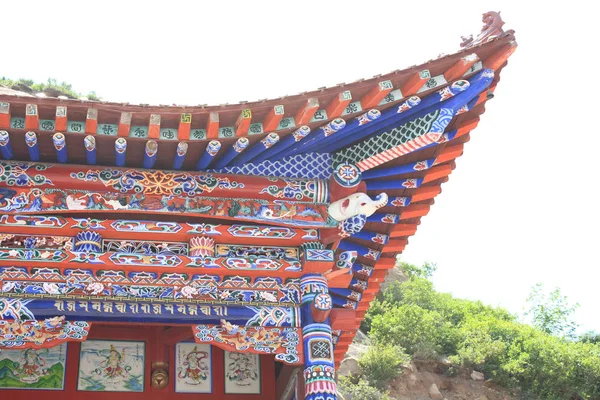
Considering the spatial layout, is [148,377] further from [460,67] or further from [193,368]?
[460,67]

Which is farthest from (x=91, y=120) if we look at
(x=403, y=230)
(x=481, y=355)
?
(x=481, y=355)

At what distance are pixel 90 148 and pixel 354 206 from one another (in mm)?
2605

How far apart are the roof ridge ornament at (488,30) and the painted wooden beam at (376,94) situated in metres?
0.86

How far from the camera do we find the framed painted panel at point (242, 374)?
28.8 feet

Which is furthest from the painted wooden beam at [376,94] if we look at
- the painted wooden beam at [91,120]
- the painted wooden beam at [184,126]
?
the painted wooden beam at [91,120]

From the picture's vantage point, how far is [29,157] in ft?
23.8

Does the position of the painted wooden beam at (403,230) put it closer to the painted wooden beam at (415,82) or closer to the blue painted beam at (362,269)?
the blue painted beam at (362,269)

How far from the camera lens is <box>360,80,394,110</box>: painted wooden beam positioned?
7.04m

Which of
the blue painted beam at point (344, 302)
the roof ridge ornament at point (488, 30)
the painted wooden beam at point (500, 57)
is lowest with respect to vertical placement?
the blue painted beam at point (344, 302)

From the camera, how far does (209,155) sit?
725cm

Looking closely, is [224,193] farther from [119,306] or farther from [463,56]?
[463,56]

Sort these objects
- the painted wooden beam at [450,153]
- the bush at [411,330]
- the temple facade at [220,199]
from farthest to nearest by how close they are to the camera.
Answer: the bush at [411,330], the painted wooden beam at [450,153], the temple facade at [220,199]

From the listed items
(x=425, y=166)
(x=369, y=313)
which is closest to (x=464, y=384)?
(x=369, y=313)

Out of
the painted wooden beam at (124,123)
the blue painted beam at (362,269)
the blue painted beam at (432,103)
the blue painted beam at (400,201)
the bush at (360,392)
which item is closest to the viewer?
the painted wooden beam at (124,123)
